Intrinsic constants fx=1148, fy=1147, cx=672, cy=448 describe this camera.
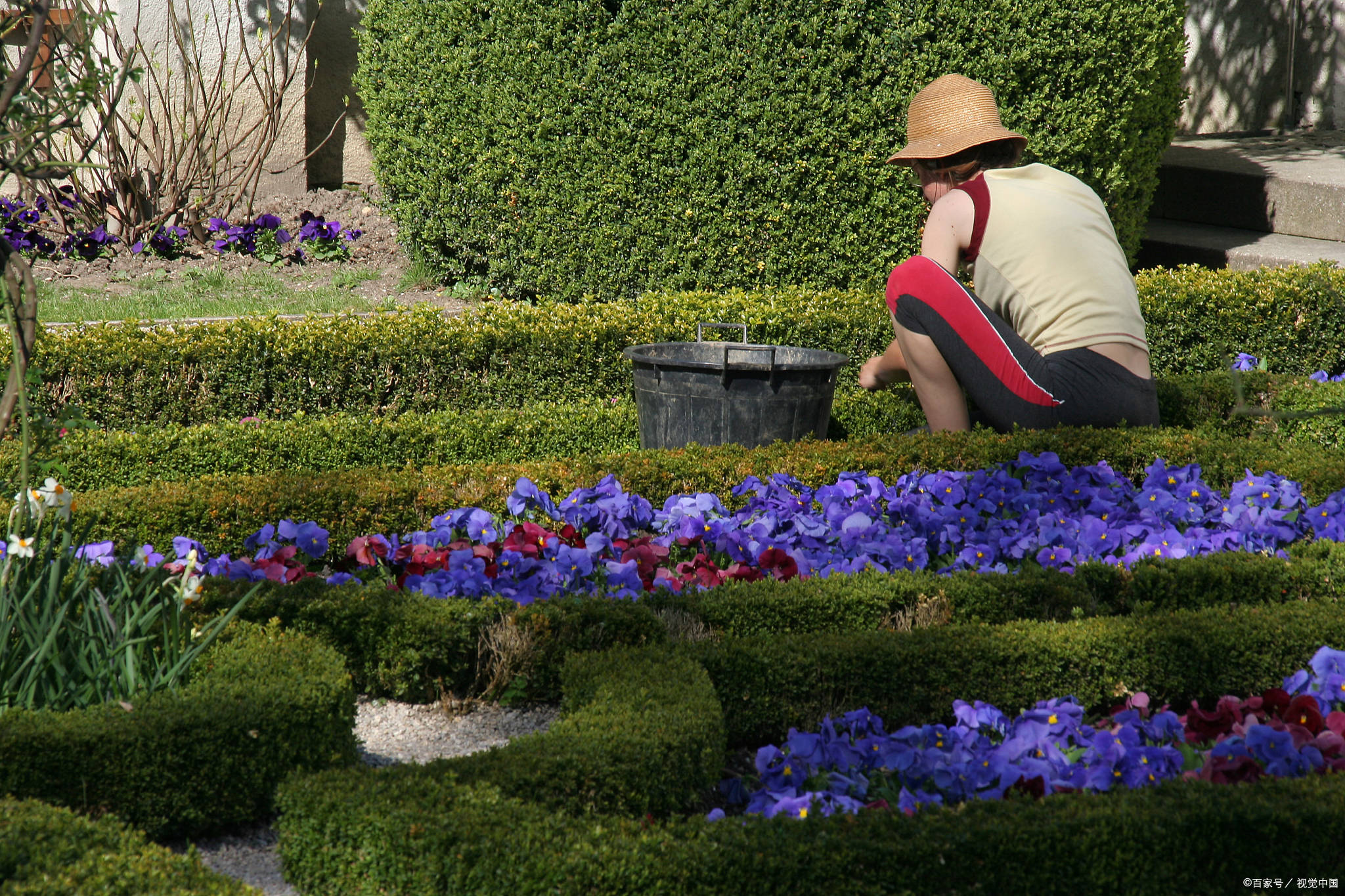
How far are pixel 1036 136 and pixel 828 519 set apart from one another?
4.08 metres

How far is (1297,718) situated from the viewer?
2488 millimetres

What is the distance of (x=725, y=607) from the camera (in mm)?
3107

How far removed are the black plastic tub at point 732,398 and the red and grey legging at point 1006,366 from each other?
47 centimetres

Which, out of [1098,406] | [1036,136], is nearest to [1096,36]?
[1036,136]

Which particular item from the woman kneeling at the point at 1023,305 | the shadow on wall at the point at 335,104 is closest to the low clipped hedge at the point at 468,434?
the woman kneeling at the point at 1023,305

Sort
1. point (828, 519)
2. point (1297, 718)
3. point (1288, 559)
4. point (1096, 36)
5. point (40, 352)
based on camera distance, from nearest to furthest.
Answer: point (1297, 718)
point (1288, 559)
point (828, 519)
point (40, 352)
point (1096, 36)

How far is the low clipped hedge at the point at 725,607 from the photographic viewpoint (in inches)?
115

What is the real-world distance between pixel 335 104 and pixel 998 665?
355 inches

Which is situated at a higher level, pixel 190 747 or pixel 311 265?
pixel 311 265

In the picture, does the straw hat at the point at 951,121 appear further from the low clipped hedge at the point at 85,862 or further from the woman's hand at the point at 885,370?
the low clipped hedge at the point at 85,862

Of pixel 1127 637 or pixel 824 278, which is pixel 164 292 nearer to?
pixel 824 278

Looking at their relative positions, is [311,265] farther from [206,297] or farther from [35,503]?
[35,503]

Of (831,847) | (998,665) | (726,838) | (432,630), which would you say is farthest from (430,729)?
(998,665)

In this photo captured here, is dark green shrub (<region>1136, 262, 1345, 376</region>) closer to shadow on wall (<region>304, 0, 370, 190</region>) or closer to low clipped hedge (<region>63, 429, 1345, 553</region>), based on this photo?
low clipped hedge (<region>63, 429, 1345, 553</region>)
